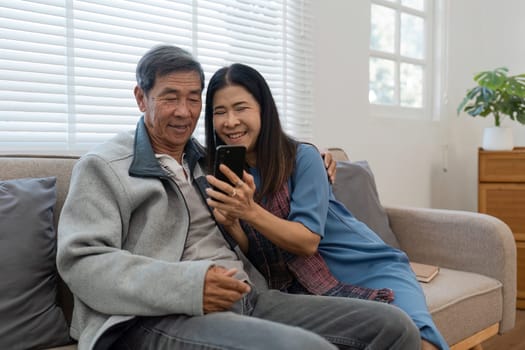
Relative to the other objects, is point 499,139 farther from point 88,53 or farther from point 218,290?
point 218,290

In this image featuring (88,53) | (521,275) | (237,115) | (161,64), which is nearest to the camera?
(161,64)

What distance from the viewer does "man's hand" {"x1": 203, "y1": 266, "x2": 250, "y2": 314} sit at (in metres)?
1.10

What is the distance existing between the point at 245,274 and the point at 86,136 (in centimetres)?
78

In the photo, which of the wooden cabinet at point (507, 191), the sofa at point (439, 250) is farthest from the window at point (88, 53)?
the wooden cabinet at point (507, 191)

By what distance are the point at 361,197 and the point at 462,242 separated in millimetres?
411

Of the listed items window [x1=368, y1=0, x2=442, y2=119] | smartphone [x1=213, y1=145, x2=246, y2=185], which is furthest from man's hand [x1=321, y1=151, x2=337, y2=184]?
window [x1=368, y1=0, x2=442, y2=119]

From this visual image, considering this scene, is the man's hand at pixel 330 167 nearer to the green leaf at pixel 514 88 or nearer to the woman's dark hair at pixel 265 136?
the woman's dark hair at pixel 265 136

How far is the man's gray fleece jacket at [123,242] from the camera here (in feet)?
3.60

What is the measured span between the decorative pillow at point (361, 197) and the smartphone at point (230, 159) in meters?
0.80

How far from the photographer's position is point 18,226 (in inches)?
49.0

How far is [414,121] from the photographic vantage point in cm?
339

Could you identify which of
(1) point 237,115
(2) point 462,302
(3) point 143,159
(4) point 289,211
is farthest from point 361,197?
(3) point 143,159

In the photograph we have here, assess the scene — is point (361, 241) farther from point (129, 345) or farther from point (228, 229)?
point (129, 345)

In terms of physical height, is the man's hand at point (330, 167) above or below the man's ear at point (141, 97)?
below
